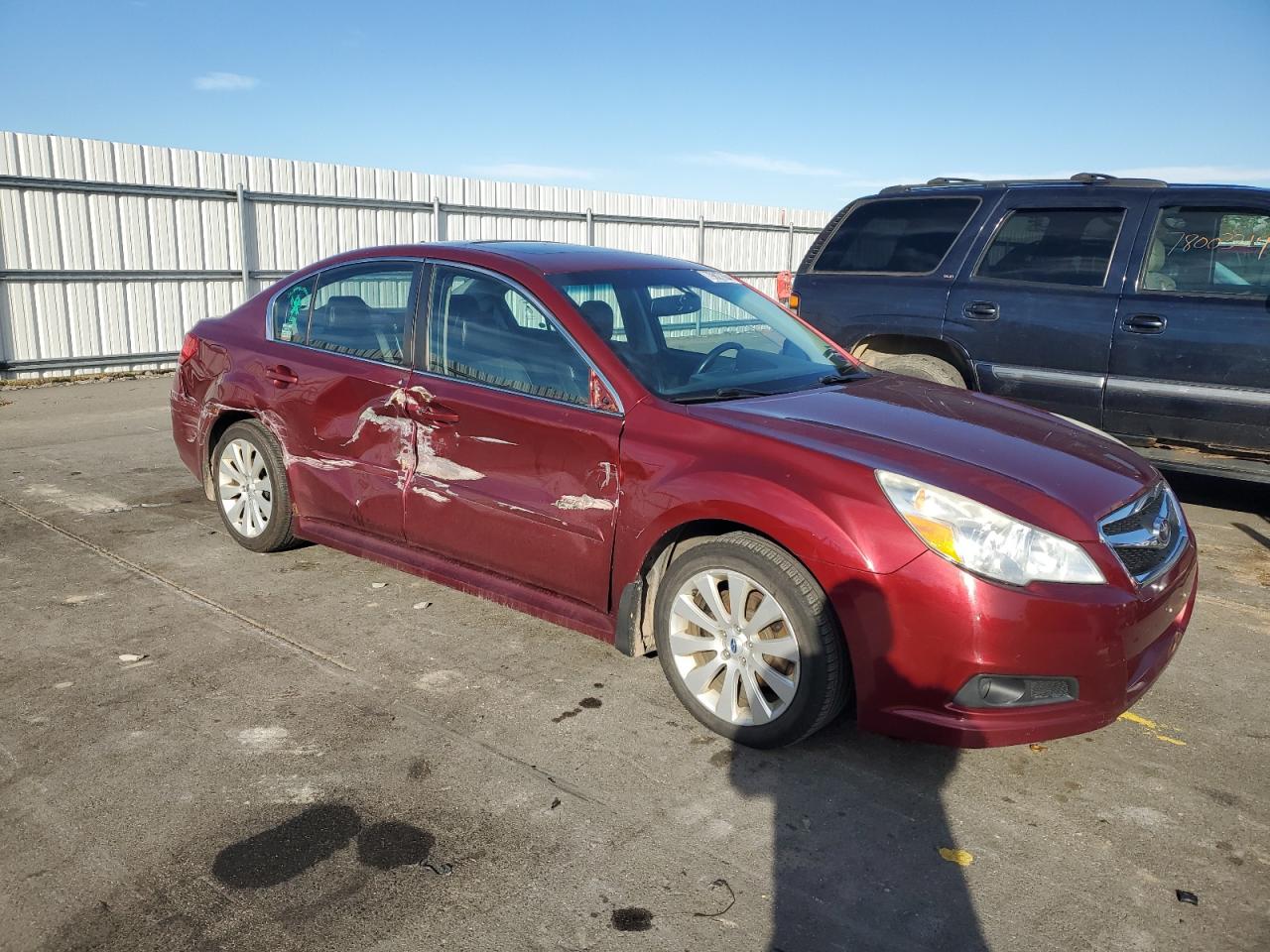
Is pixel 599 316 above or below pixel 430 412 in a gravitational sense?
above

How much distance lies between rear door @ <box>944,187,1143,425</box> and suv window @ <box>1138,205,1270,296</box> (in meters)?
0.18

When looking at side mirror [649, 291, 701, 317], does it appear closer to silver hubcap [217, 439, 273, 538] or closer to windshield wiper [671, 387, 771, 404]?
windshield wiper [671, 387, 771, 404]

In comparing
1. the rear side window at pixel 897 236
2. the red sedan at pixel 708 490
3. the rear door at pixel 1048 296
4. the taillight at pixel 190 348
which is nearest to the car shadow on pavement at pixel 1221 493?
the rear door at pixel 1048 296

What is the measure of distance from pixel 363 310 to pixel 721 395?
1925mm

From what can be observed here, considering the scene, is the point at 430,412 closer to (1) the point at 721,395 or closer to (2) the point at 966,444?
(1) the point at 721,395

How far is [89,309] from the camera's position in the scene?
42.0ft

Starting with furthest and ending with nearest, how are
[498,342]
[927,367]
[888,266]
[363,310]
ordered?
[888,266] < [927,367] < [363,310] < [498,342]

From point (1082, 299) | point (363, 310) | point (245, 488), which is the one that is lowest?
point (245, 488)

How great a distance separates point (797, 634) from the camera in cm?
331

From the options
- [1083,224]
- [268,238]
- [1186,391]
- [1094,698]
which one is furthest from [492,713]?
[268,238]

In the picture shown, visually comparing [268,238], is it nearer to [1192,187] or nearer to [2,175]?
[2,175]

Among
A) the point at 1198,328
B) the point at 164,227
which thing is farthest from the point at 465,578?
the point at 164,227

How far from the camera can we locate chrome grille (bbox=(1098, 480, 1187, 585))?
11.0ft

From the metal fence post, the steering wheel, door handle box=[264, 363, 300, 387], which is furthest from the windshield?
the metal fence post
